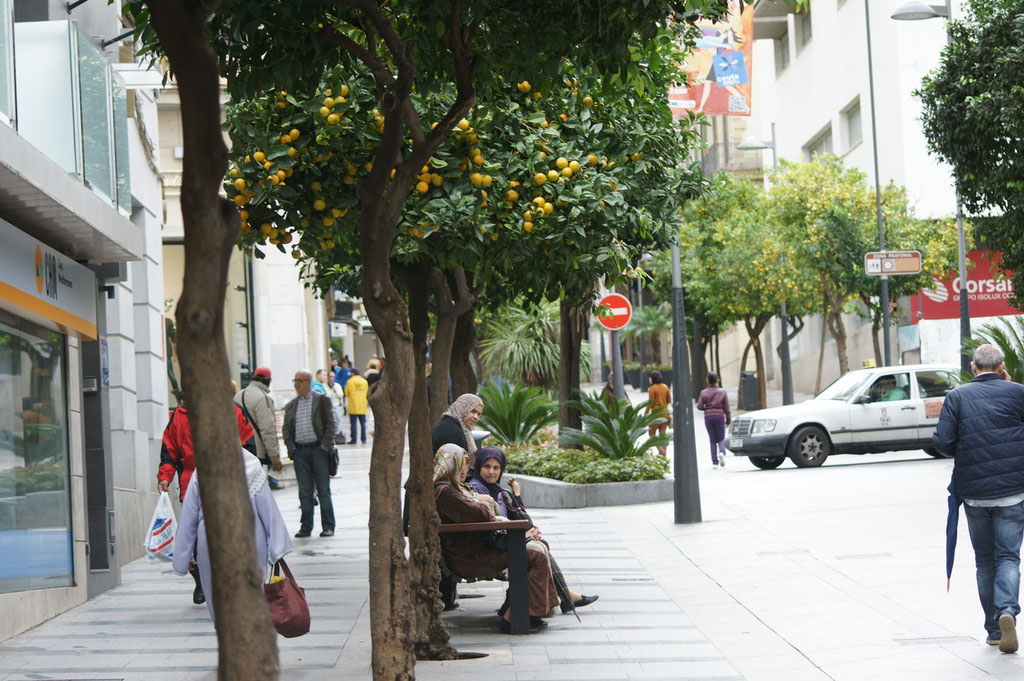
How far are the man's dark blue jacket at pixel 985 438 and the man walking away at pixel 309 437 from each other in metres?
7.79

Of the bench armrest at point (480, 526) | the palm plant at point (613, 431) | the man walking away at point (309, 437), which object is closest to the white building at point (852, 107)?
the palm plant at point (613, 431)

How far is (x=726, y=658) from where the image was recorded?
7.78 meters

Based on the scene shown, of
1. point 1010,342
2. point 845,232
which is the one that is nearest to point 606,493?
point 1010,342

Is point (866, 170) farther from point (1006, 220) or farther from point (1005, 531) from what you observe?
point (1005, 531)

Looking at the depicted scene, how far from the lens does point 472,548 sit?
29.5 feet

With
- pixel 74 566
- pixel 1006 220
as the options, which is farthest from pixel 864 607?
pixel 1006 220

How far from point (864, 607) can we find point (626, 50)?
14.9 ft

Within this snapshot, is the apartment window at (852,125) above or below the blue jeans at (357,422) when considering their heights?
above

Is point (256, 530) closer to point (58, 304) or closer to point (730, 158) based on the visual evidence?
point (58, 304)

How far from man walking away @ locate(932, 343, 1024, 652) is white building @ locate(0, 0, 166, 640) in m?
5.87

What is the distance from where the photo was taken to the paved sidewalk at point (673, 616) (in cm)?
755

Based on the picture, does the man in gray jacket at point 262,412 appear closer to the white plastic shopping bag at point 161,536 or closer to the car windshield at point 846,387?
the white plastic shopping bag at point 161,536

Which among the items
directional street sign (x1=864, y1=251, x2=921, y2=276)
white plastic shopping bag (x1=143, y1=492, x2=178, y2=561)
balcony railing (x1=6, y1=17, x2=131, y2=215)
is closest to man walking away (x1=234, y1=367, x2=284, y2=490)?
balcony railing (x1=6, y1=17, x2=131, y2=215)

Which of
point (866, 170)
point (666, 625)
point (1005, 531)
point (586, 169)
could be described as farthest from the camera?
point (866, 170)
